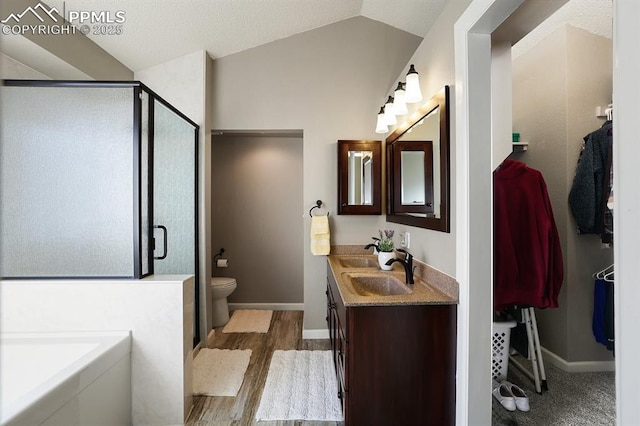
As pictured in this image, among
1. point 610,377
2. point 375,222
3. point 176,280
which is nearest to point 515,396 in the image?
point 610,377

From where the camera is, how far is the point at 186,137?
101 inches

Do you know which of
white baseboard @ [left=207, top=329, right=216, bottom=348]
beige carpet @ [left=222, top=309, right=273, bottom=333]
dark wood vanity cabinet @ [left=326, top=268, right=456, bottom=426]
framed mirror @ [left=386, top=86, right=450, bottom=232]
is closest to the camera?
dark wood vanity cabinet @ [left=326, top=268, right=456, bottom=426]

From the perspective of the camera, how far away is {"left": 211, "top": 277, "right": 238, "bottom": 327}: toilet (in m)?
3.11

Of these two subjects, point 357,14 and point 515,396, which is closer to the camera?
point 515,396

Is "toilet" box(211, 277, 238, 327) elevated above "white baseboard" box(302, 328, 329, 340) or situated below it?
above

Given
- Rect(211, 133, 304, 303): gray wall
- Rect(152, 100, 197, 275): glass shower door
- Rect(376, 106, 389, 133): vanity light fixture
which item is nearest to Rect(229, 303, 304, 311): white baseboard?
Rect(211, 133, 304, 303): gray wall

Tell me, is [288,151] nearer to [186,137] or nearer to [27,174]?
[186,137]

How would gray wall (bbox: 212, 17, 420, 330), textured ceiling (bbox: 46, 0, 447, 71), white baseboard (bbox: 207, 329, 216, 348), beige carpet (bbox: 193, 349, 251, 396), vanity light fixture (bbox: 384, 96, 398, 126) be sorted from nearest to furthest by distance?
beige carpet (bbox: 193, 349, 251, 396) < textured ceiling (bbox: 46, 0, 447, 71) < vanity light fixture (bbox: 384, 96, 398, 126) < white baseboard (bbox: 207, 329, 216, 348) < gray wall (bbox: 212, 17, 420, 330)

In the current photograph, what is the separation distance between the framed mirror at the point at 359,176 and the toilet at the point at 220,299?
1486 millimetres

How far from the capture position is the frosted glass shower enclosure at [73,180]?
5.50 ft

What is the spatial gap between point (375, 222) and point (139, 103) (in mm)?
2158

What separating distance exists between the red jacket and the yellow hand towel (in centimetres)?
140

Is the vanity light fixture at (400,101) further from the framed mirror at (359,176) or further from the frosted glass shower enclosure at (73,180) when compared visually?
the frosted glass shower enclosure at (73,180)

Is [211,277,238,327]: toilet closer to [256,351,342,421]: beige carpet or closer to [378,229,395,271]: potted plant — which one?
[256,351,342,421]: beige carpet
